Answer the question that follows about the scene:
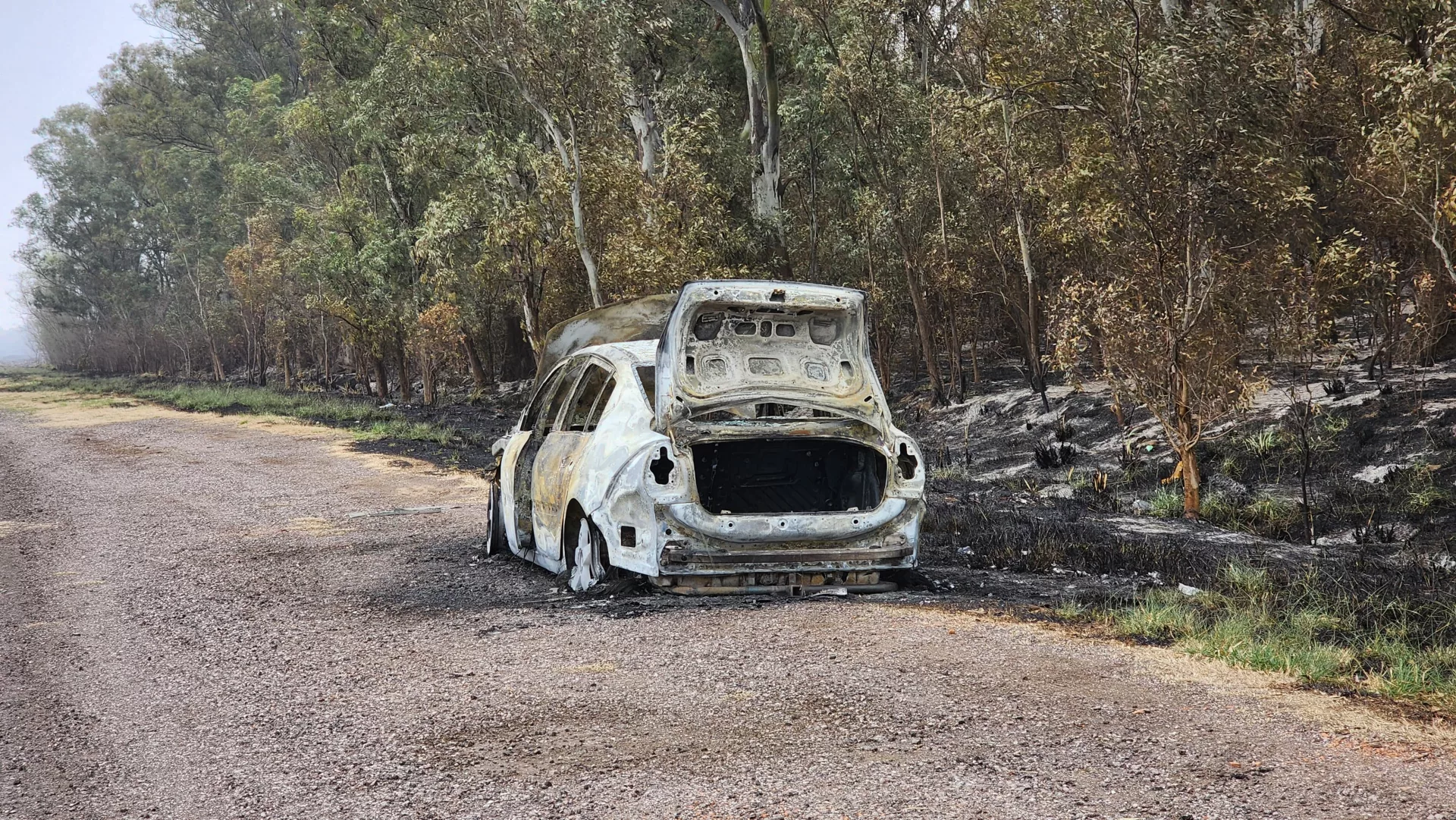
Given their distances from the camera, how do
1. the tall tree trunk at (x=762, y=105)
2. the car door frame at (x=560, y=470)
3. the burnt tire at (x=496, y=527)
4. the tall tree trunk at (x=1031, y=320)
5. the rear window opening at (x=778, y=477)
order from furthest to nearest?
the tall tree trunk at (x=762, y=105) < the tall tree trunk at (x=1031, y=320) < the burnt tire at (x=496, y=527) < the rear window opening at (x=778, y=477) < the car door frame at (x=560, y=470)

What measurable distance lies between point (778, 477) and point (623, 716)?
3.51 metres

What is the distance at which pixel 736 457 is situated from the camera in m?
8.17

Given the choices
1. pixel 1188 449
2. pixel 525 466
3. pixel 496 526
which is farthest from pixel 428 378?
pixel 525 466

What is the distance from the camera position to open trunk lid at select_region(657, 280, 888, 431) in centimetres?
716

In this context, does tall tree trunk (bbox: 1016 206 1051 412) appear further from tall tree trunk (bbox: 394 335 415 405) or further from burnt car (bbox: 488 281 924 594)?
tall tree trunk (bbox: 394 335 415 405)

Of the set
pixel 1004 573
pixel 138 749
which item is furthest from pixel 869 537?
pixel 138 749

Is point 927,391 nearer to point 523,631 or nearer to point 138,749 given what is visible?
point 523,631

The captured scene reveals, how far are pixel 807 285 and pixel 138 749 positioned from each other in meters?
4.40

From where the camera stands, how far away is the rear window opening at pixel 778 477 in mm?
7953

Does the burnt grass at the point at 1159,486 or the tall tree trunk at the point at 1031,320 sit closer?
the burnt grass at the point at 1159,486

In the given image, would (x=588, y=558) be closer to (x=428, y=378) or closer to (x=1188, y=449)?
(x=1188, y=449)

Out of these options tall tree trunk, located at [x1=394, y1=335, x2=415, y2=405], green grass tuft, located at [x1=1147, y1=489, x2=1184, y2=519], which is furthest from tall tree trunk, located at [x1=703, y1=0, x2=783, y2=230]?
green grass tuft, located at [x1=1147, y1=489, x2=1184, y2=519]

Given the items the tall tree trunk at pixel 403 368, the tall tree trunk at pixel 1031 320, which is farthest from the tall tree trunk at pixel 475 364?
the tall tree trunk at pixel 1031 320

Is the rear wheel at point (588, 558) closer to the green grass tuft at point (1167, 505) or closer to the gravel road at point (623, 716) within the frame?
the gravel road at point (623, 716)
